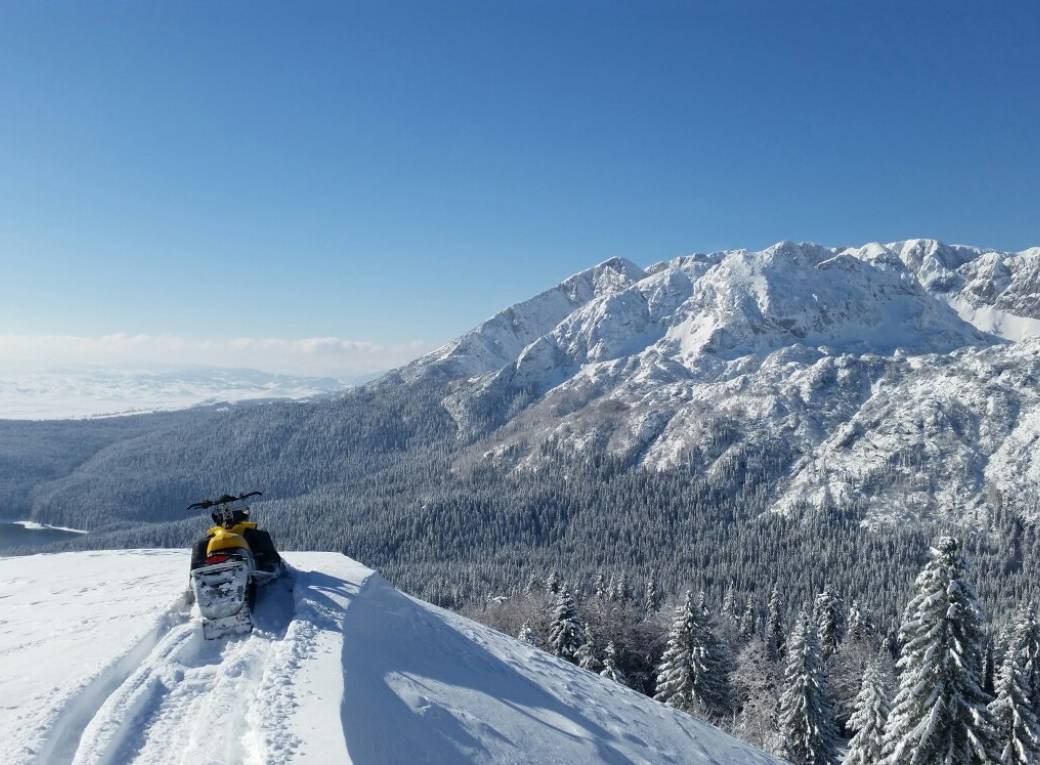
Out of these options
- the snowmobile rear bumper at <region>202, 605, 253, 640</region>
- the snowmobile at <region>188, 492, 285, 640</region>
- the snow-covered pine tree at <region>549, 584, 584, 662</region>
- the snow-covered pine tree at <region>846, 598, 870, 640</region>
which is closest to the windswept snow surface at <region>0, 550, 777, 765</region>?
the snowmobile rear bumper at <region>202, 605, 253, 640</region>

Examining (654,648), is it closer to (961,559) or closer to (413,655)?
(961,559)

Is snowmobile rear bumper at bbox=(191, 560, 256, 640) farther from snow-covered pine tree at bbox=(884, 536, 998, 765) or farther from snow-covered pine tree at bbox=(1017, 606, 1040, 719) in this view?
snow-covered pine tree at bbox=(1017, 606, 1040, 719)

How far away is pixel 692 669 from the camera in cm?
4838

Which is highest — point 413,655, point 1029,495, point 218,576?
point 218,576

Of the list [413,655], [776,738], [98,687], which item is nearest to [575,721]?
[413,655]

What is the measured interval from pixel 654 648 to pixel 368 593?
54.6 m

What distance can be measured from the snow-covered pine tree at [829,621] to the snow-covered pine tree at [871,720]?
113 ft

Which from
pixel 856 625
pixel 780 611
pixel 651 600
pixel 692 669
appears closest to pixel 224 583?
pixel 692 669

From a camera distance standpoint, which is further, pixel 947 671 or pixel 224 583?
pixel 947 671

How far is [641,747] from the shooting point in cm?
1658

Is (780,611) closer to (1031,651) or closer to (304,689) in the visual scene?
(1031,651)

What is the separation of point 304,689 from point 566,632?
42170 mm

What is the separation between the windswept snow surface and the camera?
10.8 m

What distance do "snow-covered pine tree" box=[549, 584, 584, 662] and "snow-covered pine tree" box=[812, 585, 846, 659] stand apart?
1394 inches
